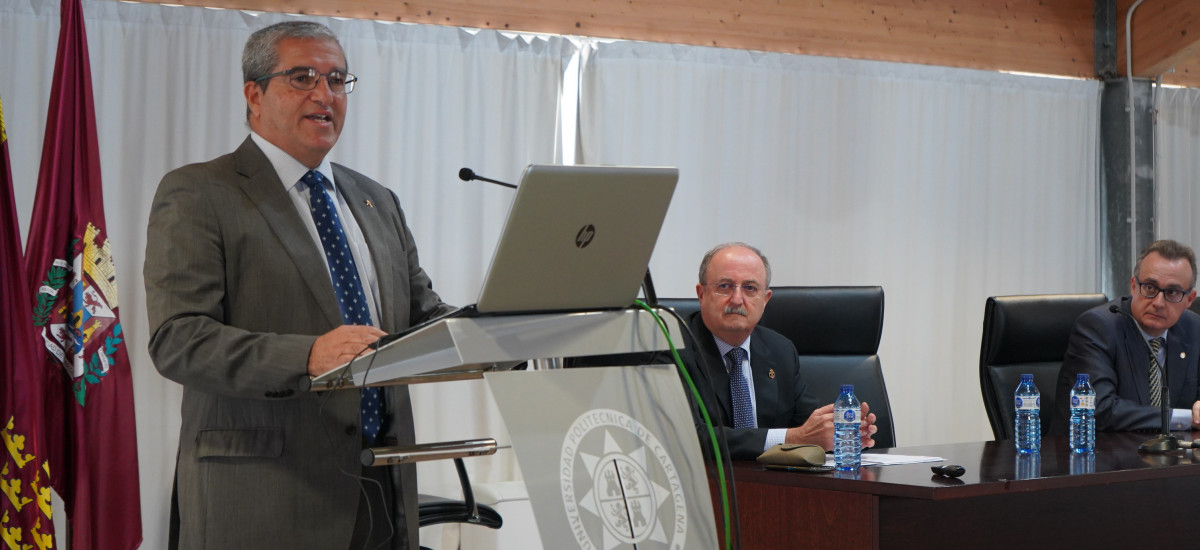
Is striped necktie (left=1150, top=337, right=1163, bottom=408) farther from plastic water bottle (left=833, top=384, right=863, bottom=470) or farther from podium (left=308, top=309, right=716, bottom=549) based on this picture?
podium (left=308, top=309, right=716, bottom=549)

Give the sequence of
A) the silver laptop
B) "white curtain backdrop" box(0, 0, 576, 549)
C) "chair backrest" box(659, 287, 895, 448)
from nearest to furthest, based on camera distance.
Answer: the silver laptop < "chair backrest" box(659, 287, 895, 448) < "white curtain backdrop" box(0, 0, 576, 549)

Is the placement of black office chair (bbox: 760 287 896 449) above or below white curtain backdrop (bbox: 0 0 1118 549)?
below

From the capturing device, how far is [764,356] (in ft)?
10.2

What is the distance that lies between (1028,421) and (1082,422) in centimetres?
15

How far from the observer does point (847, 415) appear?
8.18 ft

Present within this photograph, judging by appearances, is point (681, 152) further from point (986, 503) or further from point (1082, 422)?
point (986, 503)

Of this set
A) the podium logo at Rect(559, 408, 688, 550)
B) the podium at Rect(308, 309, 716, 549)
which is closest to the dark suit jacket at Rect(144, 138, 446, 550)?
the podium at Rect(308, 309, 716, 549)

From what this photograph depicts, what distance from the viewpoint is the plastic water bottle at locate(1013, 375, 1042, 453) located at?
2.87 m

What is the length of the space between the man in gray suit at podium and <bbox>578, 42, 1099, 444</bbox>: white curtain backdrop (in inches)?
104

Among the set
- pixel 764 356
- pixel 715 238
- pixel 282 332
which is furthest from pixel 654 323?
pixel 715 238

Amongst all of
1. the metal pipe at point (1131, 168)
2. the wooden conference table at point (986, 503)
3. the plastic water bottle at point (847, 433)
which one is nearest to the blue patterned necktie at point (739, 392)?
the wooden conference table at point (986, 503)

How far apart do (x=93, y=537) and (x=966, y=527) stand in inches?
90.3

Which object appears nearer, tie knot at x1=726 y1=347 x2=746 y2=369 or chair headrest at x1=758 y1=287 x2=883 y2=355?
tie knot at x1=726 y1=347 x2=746 y2=369

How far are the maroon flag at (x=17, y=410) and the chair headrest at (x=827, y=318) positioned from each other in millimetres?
1967
